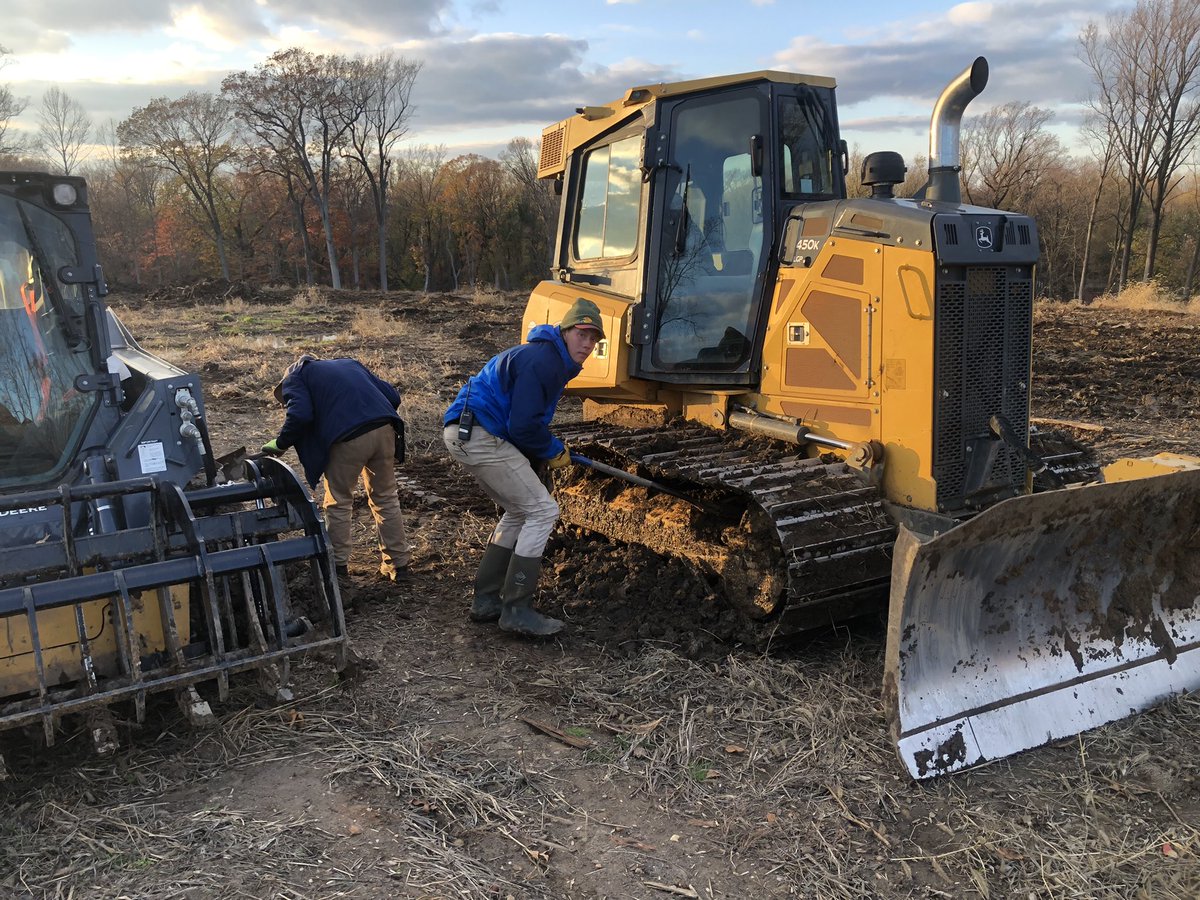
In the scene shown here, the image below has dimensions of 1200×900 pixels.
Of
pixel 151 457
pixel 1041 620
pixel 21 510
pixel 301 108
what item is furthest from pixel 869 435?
pixel 301 108

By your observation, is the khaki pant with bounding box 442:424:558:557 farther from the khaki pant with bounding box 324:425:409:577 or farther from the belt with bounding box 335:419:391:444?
the khaki pant with bounding box 324:425:409:577

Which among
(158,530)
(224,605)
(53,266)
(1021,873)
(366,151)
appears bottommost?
(1021,873)

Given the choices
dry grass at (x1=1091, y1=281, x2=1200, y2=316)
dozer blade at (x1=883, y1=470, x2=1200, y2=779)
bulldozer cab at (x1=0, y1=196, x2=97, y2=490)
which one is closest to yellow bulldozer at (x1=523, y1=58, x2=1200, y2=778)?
dozer blade at (x1=883, y1=470, x2=1200, y2=779)

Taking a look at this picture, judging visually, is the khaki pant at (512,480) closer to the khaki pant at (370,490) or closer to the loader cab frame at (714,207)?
the khaki pant at (370,490)

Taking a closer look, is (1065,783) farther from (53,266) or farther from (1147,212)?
(1147,212)

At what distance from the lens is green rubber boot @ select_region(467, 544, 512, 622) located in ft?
17.0

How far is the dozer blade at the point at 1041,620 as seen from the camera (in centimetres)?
366

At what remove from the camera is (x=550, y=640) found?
16.3ft

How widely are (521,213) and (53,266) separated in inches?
1848

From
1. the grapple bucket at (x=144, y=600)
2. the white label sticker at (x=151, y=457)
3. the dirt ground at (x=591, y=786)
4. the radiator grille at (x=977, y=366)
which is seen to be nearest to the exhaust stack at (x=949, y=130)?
the radiator grille at (x=977, y=366)

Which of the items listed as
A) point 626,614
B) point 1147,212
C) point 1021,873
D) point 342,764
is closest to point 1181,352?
point 626,614

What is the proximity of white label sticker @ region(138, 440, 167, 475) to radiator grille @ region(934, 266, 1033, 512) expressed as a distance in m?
3.87

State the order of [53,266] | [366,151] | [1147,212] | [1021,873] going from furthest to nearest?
[366,151], [1147,212], [53,266], [1021,873]

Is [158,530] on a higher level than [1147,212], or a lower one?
lower
